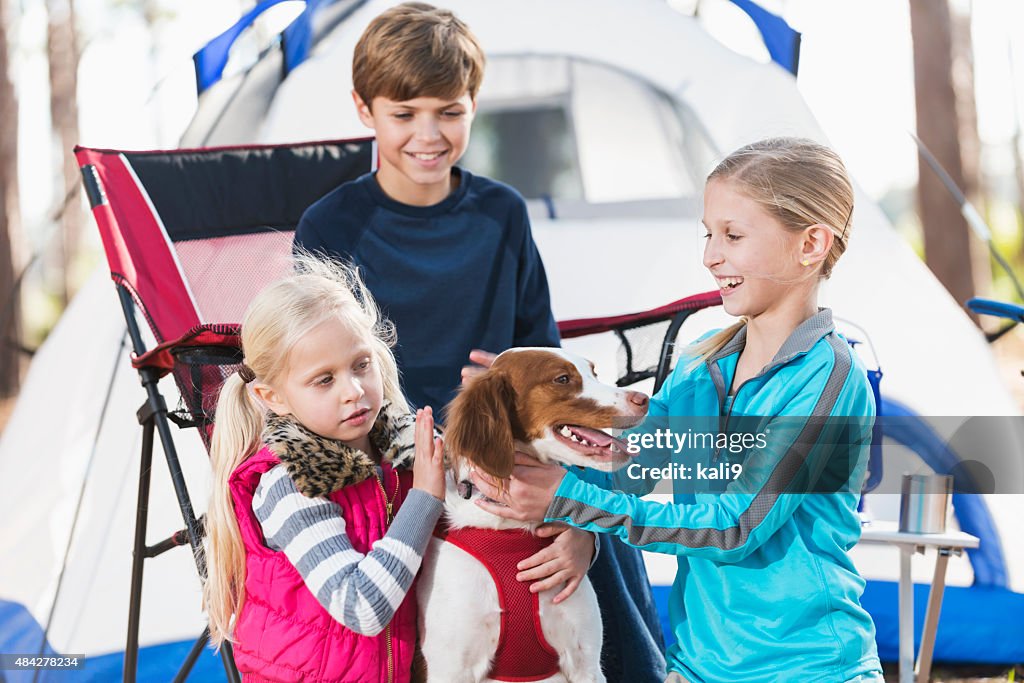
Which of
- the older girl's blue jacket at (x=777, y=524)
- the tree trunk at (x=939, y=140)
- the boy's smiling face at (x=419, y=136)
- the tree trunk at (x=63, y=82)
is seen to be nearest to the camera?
the older girl's blue jacket at (x=777, y=524)

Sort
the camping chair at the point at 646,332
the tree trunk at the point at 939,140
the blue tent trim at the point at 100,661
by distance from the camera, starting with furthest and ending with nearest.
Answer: the tree trunk at the point at 939,140 → the blue tent trim at the point at 100,661 → the camping chair at the point at 646,332

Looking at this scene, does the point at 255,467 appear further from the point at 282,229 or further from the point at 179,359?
the point at 282,229

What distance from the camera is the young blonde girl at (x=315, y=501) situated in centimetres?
145

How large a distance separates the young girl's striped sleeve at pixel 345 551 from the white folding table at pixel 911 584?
1.32 metres

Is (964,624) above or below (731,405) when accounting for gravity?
below

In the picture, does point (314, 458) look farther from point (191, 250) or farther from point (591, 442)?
point (191, 250)

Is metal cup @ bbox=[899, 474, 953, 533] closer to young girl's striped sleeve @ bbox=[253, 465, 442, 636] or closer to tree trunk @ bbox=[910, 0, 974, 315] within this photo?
young girl's striped sleeve @ bbox=[253, 465, 442, 636]

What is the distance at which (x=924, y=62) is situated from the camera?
6.36m

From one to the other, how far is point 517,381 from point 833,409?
18.8 inches

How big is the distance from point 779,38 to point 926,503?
156 cm

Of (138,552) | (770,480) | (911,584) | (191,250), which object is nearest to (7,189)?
(191,250)

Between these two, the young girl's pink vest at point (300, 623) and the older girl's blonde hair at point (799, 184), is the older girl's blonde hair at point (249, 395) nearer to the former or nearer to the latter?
the young girl's pink vest at point (300, 623)

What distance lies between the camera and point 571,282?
3074 mm

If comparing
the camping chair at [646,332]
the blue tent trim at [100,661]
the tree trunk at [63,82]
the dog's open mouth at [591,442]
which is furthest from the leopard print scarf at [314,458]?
the tree trunk at [63,82]
